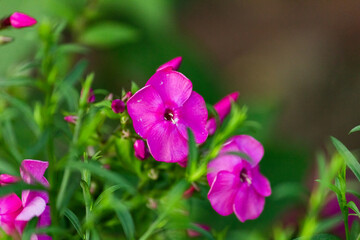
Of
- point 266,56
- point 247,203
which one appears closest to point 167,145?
point 247,203

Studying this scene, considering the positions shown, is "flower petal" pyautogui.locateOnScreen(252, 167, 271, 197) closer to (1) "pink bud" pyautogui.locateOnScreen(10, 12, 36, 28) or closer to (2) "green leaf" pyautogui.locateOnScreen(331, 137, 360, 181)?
(2) "green leaf" pyautogui.locateOnScreen(331, 137, 360, 181)

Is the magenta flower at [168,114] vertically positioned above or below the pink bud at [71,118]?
above

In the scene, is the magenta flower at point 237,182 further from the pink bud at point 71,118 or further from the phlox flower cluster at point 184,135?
the pink bud at point 71,118

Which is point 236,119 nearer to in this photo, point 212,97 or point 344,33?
point 212,97

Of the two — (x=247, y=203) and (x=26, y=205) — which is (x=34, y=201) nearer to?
(x=26, y=205)

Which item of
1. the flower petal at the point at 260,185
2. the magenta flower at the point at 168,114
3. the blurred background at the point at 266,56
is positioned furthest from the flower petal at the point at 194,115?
the blurred background at the point at 266,56

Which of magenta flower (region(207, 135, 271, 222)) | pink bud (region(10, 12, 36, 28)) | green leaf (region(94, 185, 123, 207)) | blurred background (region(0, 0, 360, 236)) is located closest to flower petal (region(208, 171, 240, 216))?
magenta flower (region(207, 135, 271, 222))

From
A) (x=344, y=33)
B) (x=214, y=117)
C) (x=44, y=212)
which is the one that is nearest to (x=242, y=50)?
(x=344, y=33)

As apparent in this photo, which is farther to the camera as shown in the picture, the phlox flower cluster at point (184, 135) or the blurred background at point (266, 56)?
the blurred background at point (266, 56)
